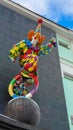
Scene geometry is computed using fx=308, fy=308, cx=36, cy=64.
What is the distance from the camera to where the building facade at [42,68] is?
31.0 ft

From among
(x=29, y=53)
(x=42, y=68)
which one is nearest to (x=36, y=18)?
(x=42, y=68)

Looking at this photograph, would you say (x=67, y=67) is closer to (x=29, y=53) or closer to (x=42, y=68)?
(x=42, y=68)

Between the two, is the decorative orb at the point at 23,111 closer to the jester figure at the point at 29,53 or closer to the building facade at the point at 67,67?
the jester figure at the point at 29,53

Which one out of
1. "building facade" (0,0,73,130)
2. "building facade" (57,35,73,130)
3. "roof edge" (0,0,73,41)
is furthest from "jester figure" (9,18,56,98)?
"roof edge" (0,0,73,41)

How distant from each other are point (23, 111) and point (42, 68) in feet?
12.6

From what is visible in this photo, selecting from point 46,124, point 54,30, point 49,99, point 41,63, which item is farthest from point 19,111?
point 54,30

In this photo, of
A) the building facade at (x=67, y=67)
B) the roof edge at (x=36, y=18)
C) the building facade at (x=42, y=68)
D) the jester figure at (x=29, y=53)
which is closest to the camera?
the jester figure at (x=29, y=53)

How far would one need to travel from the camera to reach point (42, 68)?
10.8m

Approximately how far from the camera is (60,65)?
38.5 feet

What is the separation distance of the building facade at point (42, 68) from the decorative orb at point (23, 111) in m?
1.24

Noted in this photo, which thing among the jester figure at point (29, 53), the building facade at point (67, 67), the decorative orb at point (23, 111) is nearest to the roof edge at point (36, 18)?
the building facade at point (67, 67)

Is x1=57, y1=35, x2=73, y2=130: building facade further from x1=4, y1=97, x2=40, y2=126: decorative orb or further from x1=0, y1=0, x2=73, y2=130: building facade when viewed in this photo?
x1=4, y1=97, x2=40, y2=126: decorative orb

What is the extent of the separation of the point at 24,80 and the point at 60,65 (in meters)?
3.09

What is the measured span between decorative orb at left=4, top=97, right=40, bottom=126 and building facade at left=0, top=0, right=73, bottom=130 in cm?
124
